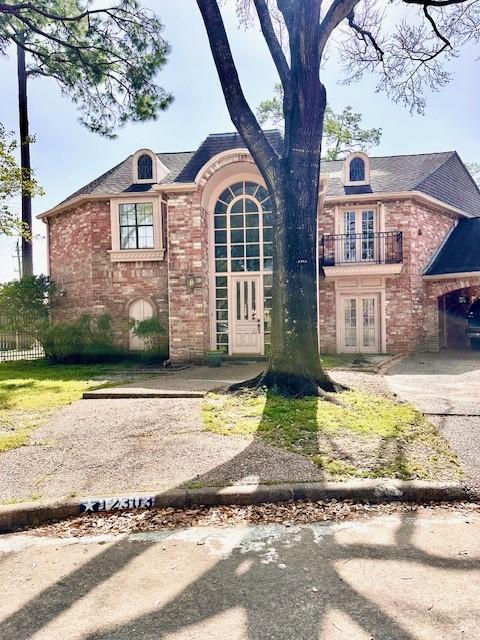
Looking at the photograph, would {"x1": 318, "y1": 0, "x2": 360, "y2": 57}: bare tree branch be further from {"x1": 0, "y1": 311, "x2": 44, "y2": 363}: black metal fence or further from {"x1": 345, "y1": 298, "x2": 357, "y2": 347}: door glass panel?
{"x1": 0, "y1": 311, "x2": 44, "y2": 363}: black metal fence

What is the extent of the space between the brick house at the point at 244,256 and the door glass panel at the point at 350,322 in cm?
4

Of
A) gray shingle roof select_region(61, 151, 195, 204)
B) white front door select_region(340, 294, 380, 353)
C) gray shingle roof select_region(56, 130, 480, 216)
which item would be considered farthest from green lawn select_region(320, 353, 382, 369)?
gray shingle roof select_region(61, 151, 195, 204)

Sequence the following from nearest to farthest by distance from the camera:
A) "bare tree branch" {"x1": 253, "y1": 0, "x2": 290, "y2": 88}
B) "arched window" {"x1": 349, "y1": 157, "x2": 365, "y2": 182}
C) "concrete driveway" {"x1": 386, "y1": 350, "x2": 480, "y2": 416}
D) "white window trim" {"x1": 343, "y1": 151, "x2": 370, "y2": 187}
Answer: "concrete driveway" {"x1": 386, "y1": 350, "x2": 480, "y2": 416} < "bare tree branch" {"x1": 253, "y1": 0, "x2": 290, "y2": 88} < "white window trim" {"x1": 343, "y1": 151, "x2": 370, "y2": 187} < "arched window" {"x1": 349, "y1": 157, "x2": 365, "y2": 182}

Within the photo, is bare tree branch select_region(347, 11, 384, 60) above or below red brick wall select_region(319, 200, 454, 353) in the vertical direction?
above

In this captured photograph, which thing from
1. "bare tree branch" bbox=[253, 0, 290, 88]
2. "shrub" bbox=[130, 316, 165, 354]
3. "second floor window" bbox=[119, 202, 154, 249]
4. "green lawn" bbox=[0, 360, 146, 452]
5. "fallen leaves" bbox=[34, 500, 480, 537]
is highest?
"bare tree branch" bbox=[253, 0, 290, 88]

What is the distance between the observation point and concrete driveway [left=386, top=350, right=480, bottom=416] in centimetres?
688

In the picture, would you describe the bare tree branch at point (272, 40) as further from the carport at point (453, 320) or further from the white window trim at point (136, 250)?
the carport at point (453, 320)

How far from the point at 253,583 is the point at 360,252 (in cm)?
1393

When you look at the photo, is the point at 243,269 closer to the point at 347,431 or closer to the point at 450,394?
the point at 450,394

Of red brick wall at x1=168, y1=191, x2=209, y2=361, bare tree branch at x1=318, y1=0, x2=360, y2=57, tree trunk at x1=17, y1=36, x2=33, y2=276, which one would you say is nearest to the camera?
bare tree branch at x1=318, y1=0, x2=360, y2=57

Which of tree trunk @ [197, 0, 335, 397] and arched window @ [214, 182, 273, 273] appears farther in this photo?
arched window @ [214, 182, 273, 273]

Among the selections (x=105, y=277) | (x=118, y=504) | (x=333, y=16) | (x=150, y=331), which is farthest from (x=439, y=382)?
(x=105, y=277)

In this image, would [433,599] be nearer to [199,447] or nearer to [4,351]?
[199,447]

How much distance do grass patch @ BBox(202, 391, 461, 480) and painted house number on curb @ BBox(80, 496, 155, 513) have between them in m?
1.62
